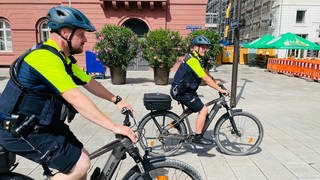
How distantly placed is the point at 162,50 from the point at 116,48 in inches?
74.0

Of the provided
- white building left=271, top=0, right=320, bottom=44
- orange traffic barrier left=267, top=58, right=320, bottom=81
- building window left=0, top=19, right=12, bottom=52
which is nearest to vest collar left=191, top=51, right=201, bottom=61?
orange traffic barrier left=267, top=58, right=320, bottom=81

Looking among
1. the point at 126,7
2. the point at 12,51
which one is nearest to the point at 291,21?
the point at 126,7

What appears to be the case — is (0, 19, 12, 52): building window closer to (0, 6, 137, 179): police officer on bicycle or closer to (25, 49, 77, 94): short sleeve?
(0, 6, 137, 179): police officer on bicycle

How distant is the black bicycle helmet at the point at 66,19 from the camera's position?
1.97 m

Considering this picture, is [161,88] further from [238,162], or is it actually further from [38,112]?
[38,112]

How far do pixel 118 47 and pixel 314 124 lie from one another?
7797 mm

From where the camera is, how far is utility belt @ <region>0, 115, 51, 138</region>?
1876 mm

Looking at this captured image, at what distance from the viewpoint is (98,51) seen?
39.1 ft

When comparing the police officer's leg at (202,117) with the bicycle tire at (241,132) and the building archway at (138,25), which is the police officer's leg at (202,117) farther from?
the building archway at (138,25)

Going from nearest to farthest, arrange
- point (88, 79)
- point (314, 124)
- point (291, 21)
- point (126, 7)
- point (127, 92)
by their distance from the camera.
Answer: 1. point (88, 79)
2. point (314, 124)
3. point (127, 92)
4. point (126, 7)
5. point (291, 21)

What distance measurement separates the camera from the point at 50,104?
1915 millimetres

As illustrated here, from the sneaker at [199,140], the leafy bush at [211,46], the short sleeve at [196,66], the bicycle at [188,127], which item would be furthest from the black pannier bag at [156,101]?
the leafy bush at [211,46]

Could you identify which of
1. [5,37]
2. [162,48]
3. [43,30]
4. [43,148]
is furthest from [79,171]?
[5,37]

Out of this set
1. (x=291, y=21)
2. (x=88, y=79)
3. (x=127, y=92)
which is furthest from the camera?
(x=291, y=21)
